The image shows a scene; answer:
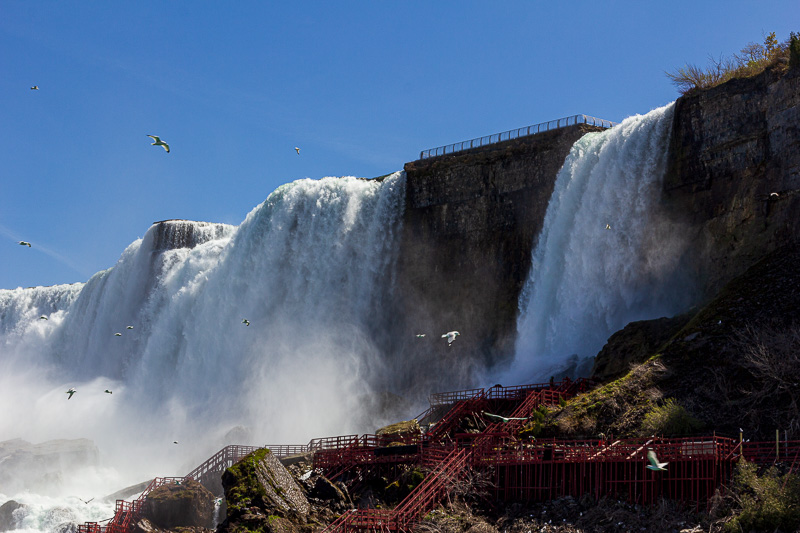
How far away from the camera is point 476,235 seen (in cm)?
5038

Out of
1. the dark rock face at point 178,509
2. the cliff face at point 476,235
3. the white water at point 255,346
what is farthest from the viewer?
the white water at point 255,346

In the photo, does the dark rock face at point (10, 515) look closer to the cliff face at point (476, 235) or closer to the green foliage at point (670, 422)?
the cliff face at point (476, 235)

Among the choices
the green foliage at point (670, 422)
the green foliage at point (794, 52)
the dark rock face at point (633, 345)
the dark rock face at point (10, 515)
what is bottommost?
the dark rock face at point (10, 515)

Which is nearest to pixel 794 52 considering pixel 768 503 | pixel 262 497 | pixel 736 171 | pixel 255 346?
pixel 736 171

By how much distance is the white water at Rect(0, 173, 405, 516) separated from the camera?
5022cm

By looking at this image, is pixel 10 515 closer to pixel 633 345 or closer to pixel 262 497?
pixel 262 497

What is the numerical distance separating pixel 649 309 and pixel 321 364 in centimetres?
2161

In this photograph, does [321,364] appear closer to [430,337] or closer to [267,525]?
[430,337]

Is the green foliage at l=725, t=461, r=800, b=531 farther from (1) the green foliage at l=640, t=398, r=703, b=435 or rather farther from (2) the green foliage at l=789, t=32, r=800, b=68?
(2) the green foliage at l=789, t=32, r=800, b=68

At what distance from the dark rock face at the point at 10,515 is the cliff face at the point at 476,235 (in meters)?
23.0

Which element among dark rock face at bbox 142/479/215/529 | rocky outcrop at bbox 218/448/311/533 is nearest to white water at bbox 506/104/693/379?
rocky outcrop at bbox 218/448/311/533

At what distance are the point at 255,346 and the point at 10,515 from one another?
1921 cm

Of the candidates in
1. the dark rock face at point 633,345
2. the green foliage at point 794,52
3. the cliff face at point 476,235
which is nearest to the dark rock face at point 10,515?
the cliff face at point 476,235

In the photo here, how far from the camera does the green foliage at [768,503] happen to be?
18.3 m
